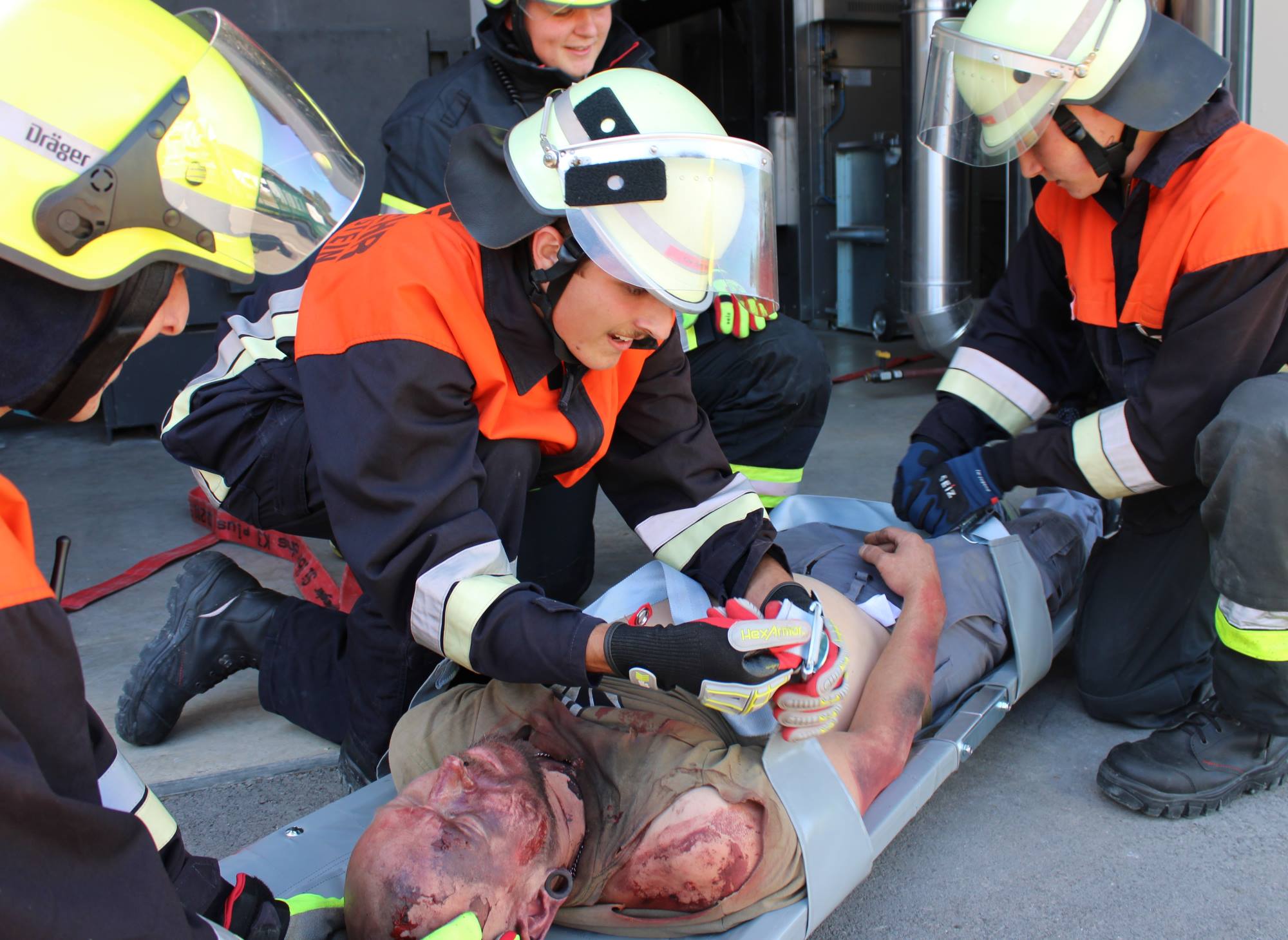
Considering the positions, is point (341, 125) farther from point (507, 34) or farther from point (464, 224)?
point (464, 224)

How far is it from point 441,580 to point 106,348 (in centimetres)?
70

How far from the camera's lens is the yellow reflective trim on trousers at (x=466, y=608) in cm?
179

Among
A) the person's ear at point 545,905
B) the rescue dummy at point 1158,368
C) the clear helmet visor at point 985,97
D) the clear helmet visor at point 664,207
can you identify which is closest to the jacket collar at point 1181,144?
the rescue dummy at point 1158,368

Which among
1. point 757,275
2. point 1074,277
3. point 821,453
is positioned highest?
point 757,275

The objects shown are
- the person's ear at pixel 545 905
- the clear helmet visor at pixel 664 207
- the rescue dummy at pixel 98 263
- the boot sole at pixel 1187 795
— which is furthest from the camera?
the boot sole at pixel 1187 795

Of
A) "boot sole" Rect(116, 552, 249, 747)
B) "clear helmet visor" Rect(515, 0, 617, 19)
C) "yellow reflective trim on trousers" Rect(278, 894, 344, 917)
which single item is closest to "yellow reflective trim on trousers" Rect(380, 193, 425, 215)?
"clear helmet visor" Rect(515, 0, 617, 19)

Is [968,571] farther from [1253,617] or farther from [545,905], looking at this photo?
[545,905]

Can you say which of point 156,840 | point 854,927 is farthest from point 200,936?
point 854,927

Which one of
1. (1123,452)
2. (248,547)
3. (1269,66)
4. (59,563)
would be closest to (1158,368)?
(1123,452)

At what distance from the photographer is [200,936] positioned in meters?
1.16

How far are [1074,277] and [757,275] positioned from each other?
1.07m

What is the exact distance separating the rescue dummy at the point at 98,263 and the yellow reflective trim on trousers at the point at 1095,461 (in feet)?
5.74

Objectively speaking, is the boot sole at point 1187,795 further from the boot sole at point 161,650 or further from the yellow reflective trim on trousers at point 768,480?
the boot sole at point 161,650

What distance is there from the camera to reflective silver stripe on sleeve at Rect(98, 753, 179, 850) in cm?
128
